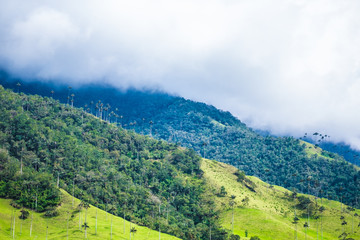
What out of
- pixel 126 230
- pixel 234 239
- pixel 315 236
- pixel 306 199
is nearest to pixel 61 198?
pixel 126 230

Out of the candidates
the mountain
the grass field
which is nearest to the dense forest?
the mountain

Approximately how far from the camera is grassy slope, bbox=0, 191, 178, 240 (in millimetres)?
116938

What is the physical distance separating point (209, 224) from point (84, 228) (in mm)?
64645

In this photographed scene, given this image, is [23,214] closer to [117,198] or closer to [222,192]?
[117,198]

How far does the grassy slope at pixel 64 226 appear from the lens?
117 m

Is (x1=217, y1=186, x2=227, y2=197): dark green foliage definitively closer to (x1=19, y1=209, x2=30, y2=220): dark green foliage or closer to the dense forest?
the dense forest

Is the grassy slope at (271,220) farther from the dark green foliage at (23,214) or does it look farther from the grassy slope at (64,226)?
the dark green foliage at (23,214)

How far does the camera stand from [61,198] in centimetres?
14188

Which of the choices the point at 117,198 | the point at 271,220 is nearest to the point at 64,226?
the point at 117,198

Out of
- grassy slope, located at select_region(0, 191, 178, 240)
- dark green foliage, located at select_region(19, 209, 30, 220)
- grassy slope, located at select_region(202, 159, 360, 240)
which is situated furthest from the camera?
grassy slope, located at select_region(202, 159, 360, 240)

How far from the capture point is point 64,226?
126 m

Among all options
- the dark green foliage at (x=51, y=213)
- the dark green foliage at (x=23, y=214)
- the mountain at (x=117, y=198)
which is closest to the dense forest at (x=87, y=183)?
the mountain at (x=117, y=198)

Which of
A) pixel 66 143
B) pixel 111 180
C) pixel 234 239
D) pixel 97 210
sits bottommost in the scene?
pixel 234 239

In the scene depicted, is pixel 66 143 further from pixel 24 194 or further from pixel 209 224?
pixel 209 224
